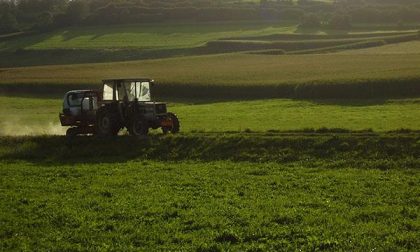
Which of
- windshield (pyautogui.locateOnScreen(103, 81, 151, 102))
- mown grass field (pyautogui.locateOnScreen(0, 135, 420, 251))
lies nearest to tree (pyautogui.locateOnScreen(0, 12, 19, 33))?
windshield (pyautogui.locateOnScreen(103, 81, 151, 102))

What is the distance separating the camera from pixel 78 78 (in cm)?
6900

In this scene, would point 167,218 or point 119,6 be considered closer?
point 167,218

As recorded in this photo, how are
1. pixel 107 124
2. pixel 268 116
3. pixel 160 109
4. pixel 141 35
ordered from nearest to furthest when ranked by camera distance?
pixel 107 124 → pixel 160 109 → pixel 268 116 → pixel 141 35

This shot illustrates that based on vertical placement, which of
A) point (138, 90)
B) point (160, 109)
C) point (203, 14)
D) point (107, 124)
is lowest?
point (107, 124)

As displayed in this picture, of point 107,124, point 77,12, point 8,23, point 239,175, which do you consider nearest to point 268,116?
point 107,124

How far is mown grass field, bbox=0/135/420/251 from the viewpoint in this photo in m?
13.2

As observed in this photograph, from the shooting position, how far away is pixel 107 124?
29.1 m

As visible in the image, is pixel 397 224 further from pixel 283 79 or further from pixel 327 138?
pixel 283 79

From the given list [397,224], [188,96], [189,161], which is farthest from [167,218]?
[188,96]

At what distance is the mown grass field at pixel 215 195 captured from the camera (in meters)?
13.2

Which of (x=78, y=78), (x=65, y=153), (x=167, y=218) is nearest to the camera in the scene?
(x=167, y=218)

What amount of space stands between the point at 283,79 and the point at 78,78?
77.1 ft

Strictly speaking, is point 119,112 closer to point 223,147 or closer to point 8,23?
point 223,147

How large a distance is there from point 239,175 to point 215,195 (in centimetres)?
331
